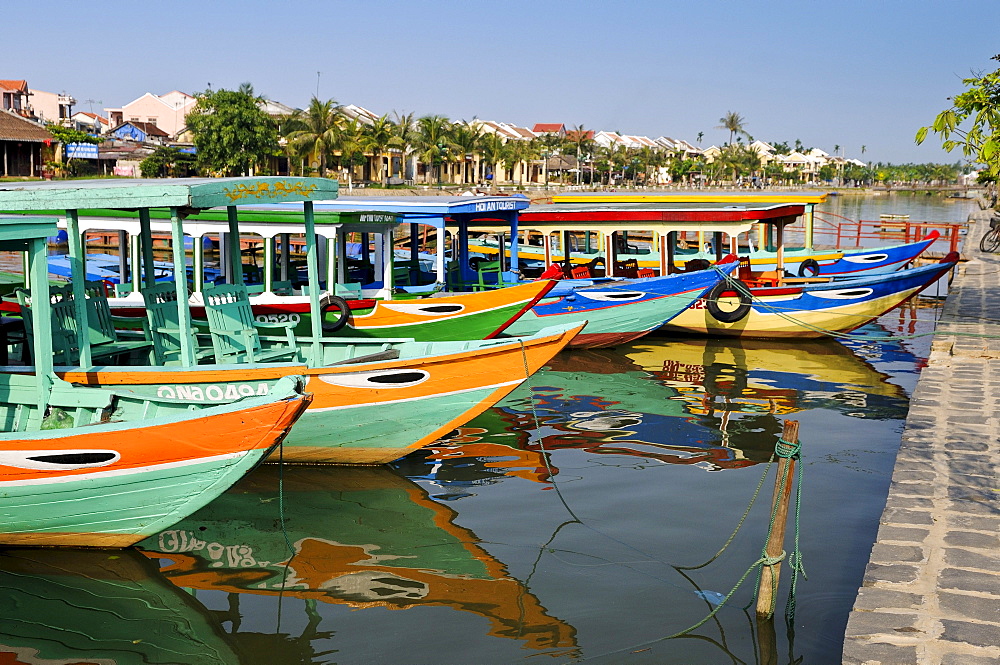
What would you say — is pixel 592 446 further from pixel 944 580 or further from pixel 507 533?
pixel 944 580

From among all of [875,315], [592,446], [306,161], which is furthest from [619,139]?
[592,446]

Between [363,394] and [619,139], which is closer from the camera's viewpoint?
[363,394]

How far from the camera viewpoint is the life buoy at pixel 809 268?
20.6 m

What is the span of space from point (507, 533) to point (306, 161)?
4926 cm

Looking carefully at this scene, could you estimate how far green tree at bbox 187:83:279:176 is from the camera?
48281mm

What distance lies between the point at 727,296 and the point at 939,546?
11.6 meters

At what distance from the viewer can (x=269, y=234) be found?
42.0 feet

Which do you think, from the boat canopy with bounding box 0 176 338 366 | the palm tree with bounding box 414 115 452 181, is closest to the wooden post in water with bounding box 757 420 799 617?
the boat canopy with bounding box 0 176 338 366

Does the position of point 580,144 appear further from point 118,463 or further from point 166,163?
point 118,463

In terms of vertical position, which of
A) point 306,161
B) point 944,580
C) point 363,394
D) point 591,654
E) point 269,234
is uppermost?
point 306,161

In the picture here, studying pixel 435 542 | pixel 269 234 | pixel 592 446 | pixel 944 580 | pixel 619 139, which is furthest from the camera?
pixel 619 139

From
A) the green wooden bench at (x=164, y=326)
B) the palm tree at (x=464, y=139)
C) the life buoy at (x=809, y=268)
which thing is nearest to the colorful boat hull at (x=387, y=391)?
the green wooden bench at (x=164, y=326)

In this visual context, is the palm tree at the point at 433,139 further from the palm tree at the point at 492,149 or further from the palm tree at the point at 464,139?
the palm tree at the point at 492,149

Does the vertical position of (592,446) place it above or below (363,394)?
below
